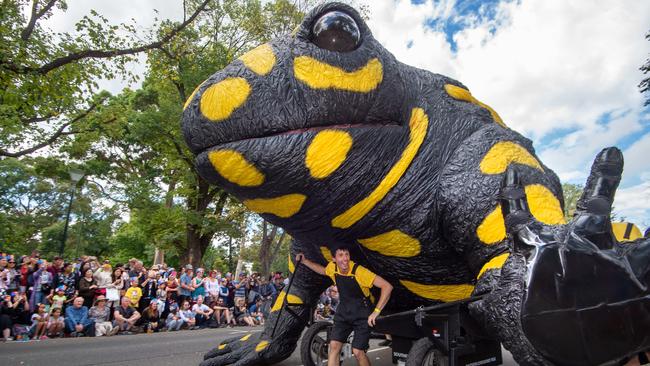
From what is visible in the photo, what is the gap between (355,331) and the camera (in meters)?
3.25

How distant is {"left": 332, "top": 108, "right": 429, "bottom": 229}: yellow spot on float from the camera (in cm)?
217

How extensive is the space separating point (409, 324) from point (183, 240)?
554 inches

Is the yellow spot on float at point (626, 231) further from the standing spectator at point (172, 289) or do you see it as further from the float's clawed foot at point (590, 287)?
the standing spectator at point (172, 289)

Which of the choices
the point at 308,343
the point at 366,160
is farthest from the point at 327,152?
the point at 308,343

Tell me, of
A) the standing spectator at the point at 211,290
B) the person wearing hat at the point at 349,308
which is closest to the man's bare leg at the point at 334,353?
the person wearing hat at the point at 349,308

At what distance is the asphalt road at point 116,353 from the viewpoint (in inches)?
174

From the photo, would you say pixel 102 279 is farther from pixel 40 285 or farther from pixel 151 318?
pixel 151 318

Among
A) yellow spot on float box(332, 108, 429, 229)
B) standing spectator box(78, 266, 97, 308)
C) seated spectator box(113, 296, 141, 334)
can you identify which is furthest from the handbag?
yellow spot on float box(332, 108, 429, 229)

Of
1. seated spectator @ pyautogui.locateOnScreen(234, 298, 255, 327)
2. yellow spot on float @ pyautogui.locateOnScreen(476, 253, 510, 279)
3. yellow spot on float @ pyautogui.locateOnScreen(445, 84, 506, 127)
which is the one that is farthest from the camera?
seated spectator @ pyautogui.locateOnScreen(234, 298, 255, 327)

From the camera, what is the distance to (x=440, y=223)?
84.6 inches

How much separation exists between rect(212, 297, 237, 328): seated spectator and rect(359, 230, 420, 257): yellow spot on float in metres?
8.96

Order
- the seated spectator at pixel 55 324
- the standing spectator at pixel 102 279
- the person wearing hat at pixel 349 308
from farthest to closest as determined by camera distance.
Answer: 1. the standing spectator at pixel 102 279
2. the seated spectator at pixel 55 324
3. the person wearing hat at pixel 349 308

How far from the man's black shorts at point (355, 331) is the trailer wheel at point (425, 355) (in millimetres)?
419

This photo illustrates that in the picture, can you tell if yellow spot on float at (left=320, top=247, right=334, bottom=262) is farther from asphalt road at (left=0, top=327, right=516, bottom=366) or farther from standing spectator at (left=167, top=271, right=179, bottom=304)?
standing spectator at (left=167, top=271, right=179, bottom=304)
